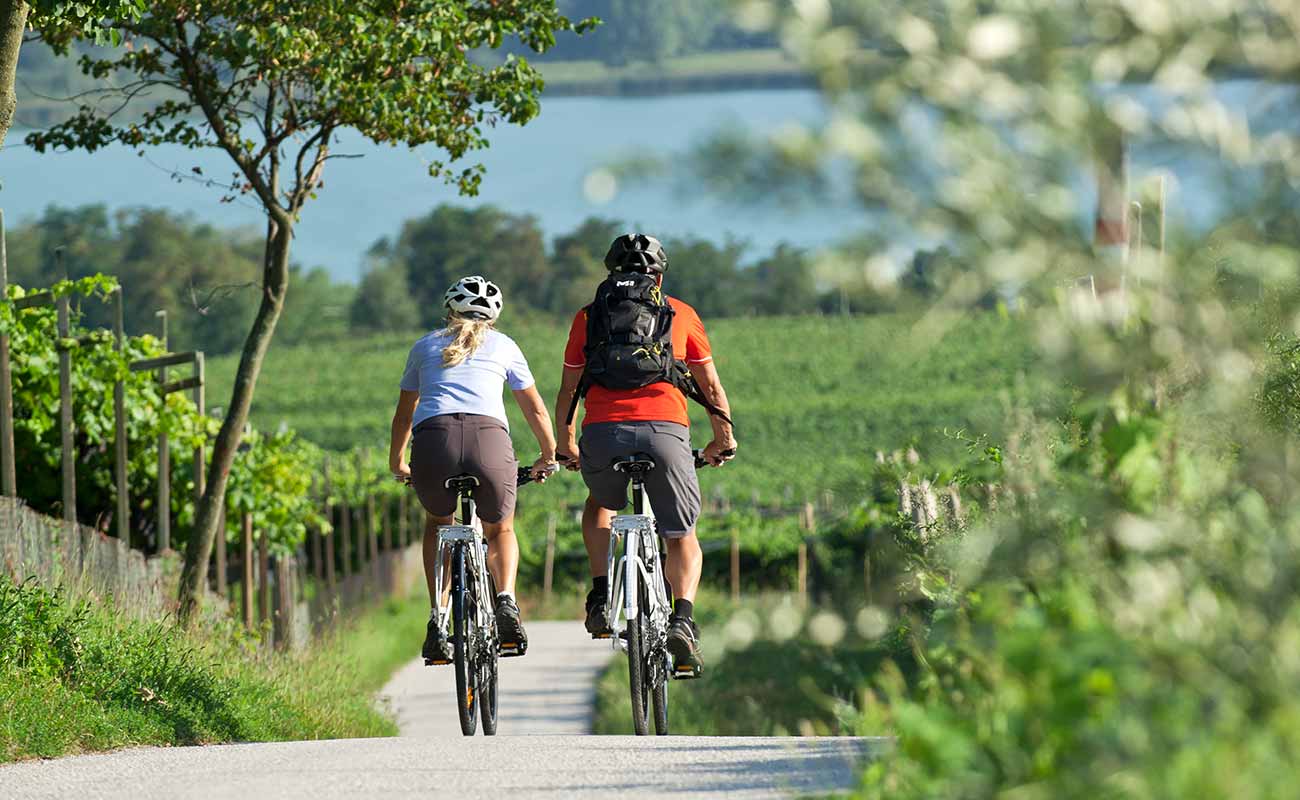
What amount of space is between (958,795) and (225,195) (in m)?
11.4

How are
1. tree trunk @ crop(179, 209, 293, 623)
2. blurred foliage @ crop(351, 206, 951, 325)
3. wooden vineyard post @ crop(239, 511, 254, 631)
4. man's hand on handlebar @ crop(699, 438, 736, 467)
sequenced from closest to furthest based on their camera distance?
man's hand on handlebar @ crop(699, 438, 736, 467) → tree trunk @ crop(179, 209, 293, 623) → wooden vineyard post @ crop(239, 511, 254, 631) → blurred foliage @ crop(351, 206, 951, 325)

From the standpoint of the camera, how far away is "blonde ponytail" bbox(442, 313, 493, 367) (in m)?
8.21

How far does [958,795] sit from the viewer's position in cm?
339

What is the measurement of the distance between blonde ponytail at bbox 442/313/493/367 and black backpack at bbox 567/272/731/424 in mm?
588

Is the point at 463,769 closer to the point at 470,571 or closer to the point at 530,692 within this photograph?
the point at 470,571

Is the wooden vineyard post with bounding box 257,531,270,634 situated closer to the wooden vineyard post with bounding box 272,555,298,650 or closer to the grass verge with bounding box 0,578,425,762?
the wooden vineyard post with bounding box 272,555,298,650

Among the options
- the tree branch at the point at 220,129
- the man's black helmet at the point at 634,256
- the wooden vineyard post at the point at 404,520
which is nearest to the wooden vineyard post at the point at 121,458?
the tree branch at the point at 220,129

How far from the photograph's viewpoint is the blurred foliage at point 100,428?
44.2 feet

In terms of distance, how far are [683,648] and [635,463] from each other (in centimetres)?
85

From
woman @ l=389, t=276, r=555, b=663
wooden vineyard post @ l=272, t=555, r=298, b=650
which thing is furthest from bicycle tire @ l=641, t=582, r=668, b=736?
wooden vineyard post @ l=272, t=555, r=298, b=650

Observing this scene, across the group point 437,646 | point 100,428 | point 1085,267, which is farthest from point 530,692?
point 1085,267

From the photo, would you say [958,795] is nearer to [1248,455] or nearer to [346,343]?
[1248,455]

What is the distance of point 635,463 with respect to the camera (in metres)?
8.01

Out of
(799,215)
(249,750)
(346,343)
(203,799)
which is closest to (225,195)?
(249,750)
